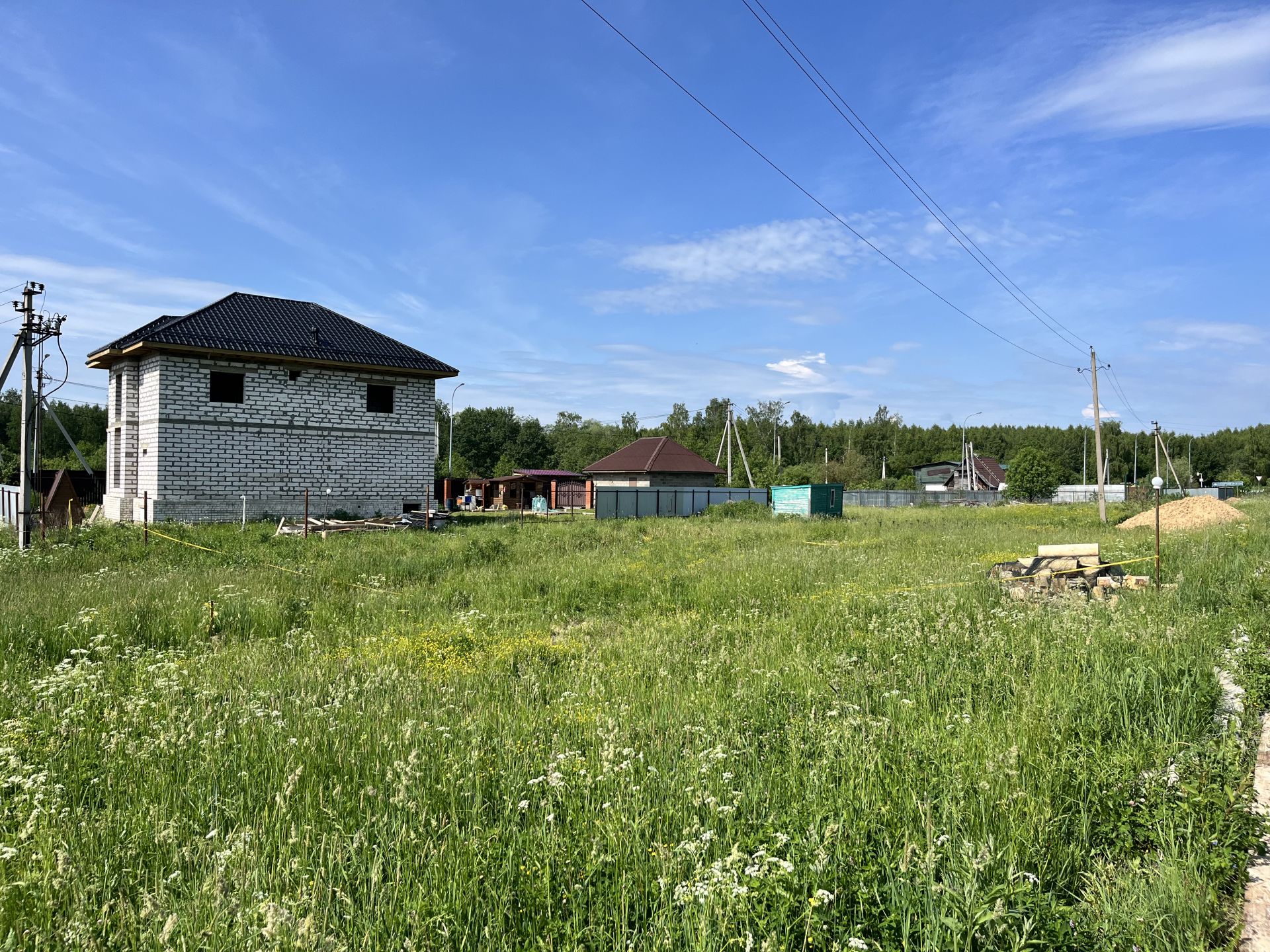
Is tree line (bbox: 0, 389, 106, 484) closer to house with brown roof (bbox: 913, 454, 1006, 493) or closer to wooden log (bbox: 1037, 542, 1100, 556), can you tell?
wooden log (bbox: 1037, 542, 1100, 556)

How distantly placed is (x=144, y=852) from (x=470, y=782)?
1.38 meters

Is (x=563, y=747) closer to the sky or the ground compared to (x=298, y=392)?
closer to the ground

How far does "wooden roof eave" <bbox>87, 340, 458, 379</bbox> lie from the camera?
765 inches

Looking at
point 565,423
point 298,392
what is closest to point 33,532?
point 298,392

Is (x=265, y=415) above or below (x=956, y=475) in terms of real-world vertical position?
above

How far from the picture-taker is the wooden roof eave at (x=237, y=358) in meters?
19.4

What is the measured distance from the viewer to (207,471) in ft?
66.2

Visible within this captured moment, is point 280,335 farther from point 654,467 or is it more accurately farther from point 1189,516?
point 1189,516

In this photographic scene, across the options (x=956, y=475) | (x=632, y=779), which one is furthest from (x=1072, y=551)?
(x=956, y=475)

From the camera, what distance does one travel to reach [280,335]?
71.3ft

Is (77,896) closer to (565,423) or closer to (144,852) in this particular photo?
(144,852)

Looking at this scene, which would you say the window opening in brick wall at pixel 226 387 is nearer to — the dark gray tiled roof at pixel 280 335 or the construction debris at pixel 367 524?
the dark gray tiled roof at pixel 280 335

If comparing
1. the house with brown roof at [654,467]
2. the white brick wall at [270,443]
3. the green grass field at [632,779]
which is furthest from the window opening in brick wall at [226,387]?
the house with brown roof at [654,467]

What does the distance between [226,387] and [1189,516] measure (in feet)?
111
